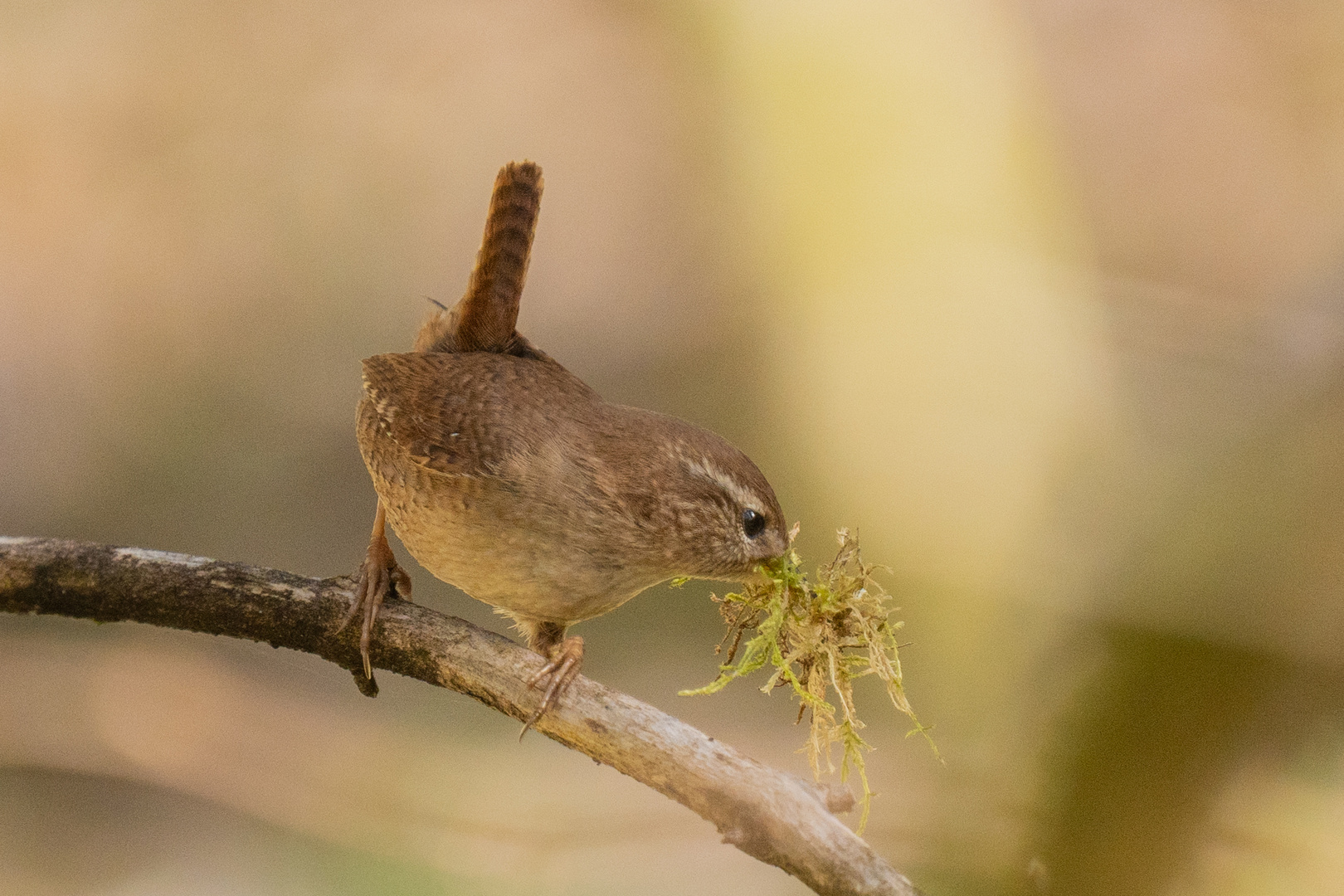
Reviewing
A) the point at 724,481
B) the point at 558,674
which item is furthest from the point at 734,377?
the point at 558,674

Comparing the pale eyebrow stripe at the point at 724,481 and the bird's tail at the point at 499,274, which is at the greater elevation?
the bird's tail at the point at 499,274

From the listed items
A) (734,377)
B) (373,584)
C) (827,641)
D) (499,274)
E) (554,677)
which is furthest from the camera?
(734,377)

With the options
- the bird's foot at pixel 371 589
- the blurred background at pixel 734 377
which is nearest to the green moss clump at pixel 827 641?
the blurred background at pixel 734 377

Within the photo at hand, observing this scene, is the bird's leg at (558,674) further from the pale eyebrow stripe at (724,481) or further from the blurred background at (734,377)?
the blurred background at (734,377)

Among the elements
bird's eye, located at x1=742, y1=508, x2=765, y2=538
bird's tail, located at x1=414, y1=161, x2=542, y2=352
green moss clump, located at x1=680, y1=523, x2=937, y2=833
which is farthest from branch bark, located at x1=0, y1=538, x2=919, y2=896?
bird's tail, located at x1=414, y1=161, x2=542, y2=352

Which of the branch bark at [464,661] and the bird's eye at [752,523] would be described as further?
the bird's eye at [752,523]

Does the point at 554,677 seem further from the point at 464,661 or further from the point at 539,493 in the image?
the point at 539,493
